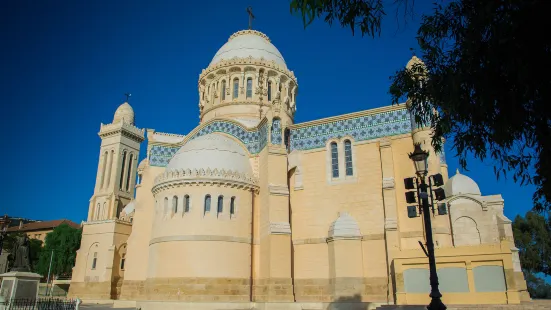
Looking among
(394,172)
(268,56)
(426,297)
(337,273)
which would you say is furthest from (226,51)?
(426,297)

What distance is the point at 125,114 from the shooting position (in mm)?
53312

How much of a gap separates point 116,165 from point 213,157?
3070 centimetres

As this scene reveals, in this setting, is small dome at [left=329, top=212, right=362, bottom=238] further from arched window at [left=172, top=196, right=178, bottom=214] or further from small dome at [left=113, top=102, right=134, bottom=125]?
small dome at [left=113, top=102, right=134, bottom=125]

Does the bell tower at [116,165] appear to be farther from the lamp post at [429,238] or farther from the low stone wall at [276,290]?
the lamp post at [429,238]

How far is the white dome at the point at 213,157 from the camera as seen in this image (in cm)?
2256

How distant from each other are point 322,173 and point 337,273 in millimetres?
5755

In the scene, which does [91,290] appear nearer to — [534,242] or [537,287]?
[537,287]

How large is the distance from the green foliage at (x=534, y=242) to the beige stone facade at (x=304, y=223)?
1193 centimetres

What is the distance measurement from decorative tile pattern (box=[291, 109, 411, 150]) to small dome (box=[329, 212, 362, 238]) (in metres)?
4.64

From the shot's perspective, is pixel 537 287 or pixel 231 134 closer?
pixel 231 134

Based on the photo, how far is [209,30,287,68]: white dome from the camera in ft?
99.1

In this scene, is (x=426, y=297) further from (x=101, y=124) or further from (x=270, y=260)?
(x=101, y=124)

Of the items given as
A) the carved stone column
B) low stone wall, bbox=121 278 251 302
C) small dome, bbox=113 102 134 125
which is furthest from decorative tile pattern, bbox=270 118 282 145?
small dome, bbox=113 102 134 125

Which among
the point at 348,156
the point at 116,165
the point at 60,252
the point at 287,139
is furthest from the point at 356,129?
the point at 60,252
